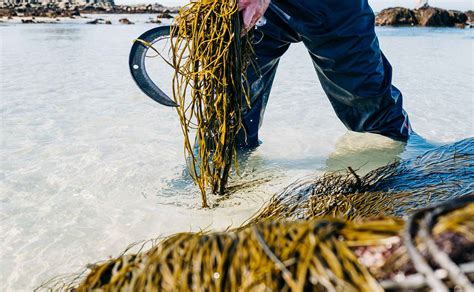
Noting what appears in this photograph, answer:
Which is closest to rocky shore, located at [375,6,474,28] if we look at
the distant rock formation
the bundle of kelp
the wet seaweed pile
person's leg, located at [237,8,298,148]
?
the distant rock formation

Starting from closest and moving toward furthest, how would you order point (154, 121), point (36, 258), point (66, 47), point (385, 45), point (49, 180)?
point (36, 258) < point (49, 180) < point (154, 121) < point (66, 47) < point (385, 45)

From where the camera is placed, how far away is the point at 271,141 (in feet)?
14.4

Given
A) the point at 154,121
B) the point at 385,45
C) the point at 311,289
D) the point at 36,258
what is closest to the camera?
the point at 311,289

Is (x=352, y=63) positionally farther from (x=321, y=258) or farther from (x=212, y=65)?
(x=321, y=258)

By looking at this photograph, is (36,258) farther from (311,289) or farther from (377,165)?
(377,165)

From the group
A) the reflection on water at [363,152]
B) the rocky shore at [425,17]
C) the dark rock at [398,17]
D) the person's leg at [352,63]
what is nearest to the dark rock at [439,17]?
the rocky shore at [425,17]

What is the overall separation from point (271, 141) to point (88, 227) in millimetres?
2115

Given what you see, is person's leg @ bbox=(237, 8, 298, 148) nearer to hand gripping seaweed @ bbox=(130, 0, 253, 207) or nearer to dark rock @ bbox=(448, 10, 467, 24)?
hand gripping seaweed @ bbox=(130, 0, 253, 207)

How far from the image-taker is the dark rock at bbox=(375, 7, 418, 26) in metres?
23.4

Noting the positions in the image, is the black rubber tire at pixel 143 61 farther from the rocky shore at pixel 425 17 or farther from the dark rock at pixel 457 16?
the dark rock at pixel 457 16

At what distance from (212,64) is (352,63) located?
1.33 meters

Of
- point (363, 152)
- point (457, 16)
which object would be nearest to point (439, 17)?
point (457, 16)

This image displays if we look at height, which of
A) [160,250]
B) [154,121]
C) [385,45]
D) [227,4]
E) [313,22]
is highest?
[227,4]

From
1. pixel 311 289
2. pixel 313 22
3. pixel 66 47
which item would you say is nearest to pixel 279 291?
pixel 311 289
